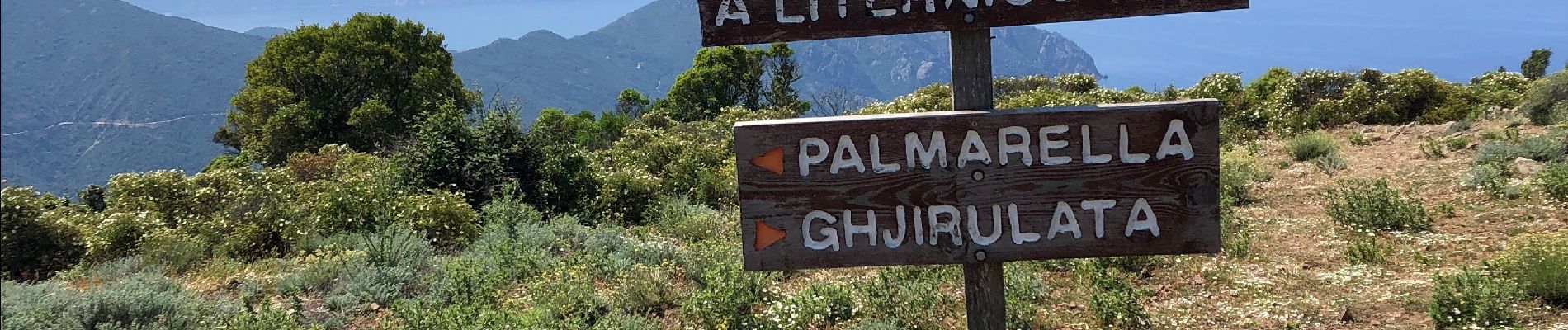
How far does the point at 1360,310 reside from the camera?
5.01 meters

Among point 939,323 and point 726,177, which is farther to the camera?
point 726,177

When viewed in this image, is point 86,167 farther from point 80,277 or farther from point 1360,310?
point 1360,310

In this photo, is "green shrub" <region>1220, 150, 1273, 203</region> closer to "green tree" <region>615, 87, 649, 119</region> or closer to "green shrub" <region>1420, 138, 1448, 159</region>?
"green shrub" <region>1420, 138, 1448, 159</region>

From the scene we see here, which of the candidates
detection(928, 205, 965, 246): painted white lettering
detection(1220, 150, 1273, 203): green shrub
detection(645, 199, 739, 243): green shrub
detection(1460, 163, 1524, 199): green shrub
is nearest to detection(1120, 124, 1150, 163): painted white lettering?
detection(928, 205, 965, 246): painted white lettering

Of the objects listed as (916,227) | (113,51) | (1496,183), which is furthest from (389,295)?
(113,51)

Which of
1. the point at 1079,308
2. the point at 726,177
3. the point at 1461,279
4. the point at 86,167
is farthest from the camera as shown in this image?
the point at 86,167

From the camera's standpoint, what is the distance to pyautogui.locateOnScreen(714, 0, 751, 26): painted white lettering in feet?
9.16

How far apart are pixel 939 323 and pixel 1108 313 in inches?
38.3

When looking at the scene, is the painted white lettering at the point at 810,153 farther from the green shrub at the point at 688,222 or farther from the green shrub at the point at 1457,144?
the green shrub at the point at 1457,144

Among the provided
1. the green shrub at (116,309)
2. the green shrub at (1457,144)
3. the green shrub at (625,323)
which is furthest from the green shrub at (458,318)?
the green shrub at (1457,144)

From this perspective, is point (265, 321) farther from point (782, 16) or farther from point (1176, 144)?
point (1176, 144)

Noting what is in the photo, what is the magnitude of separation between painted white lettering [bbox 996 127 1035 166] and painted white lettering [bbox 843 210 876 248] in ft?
1.46

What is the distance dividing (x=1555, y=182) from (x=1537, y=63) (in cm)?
2312

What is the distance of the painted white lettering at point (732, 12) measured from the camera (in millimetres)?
2793
